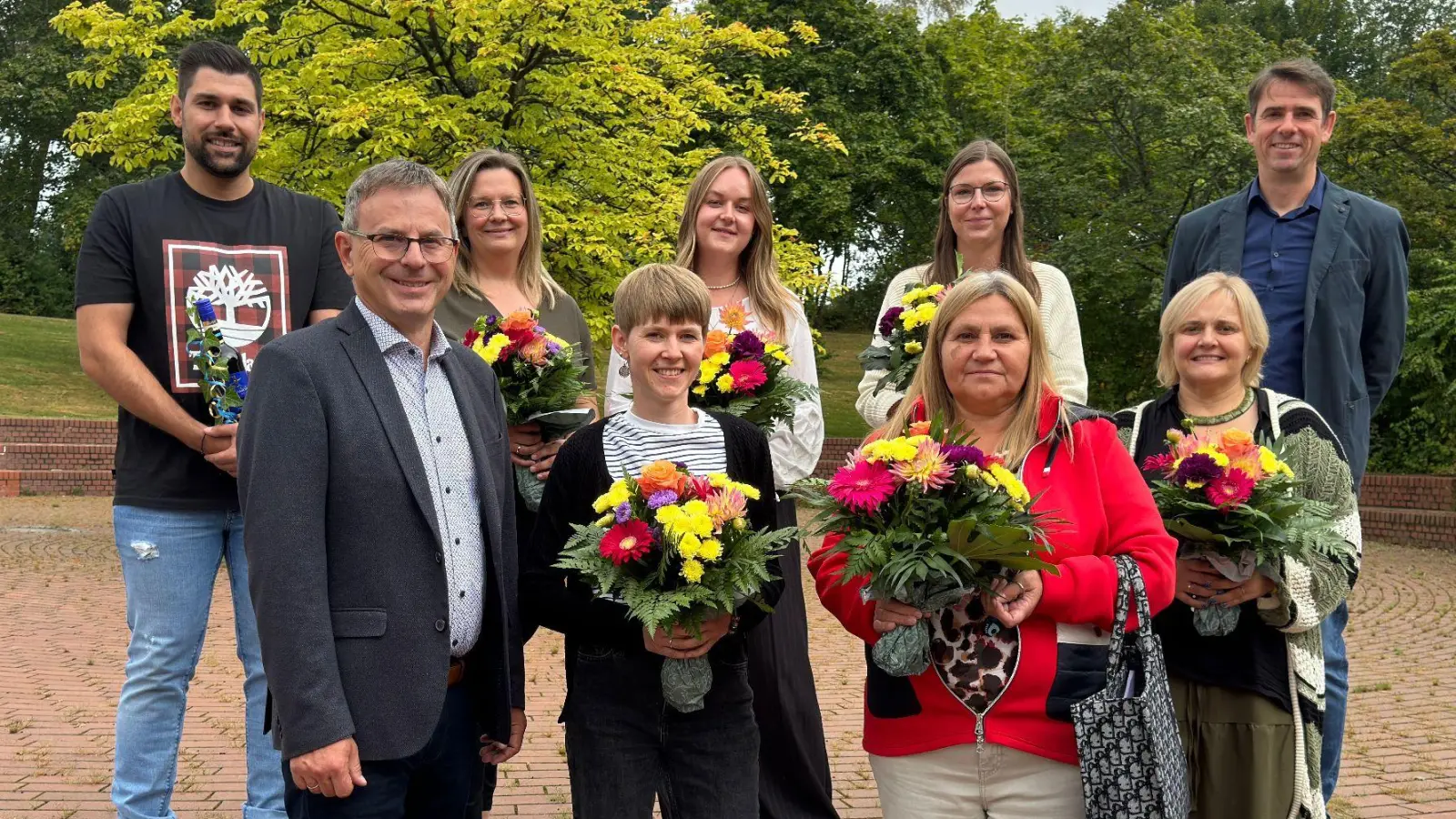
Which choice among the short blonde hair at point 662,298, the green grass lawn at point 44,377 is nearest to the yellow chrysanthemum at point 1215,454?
the short blonde hair at point 662,298

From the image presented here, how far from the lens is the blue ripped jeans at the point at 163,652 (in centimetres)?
413

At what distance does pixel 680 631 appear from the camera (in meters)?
3.18

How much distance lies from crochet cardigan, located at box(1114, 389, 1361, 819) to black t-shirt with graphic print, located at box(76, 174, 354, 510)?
3.18m

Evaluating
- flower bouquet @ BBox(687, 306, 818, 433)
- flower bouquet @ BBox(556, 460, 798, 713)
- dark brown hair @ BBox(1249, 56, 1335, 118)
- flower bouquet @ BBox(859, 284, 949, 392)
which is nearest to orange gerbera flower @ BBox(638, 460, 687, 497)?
flower bouquet @ BBox(556, 460, 798, 713)

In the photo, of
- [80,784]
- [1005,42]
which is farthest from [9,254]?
[80,784]

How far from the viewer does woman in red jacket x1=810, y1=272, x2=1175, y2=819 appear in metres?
3.23

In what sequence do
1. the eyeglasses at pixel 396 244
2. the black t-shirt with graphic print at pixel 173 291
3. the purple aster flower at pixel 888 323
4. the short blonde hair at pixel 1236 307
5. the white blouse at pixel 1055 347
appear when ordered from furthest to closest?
the white blouse at pixel 1055 347
the purple aster flower at pixel 888 323
the black t-shirt with graphic print at pixel 173 291
the short blonde hair at pixel 1236 307
the eyeglasses at pixel 396 244

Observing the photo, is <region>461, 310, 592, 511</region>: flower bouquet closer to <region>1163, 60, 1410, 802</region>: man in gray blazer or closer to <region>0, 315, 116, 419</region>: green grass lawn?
<region>1163, 60, 1410, 802</region>: man in gray blazer

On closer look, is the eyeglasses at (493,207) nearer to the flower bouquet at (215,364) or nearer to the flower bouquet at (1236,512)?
the flower bouquet at (215,364)

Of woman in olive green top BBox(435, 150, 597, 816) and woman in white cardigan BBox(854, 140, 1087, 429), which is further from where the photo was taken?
woman in olive green top BBox(435, 150, 597, 816)

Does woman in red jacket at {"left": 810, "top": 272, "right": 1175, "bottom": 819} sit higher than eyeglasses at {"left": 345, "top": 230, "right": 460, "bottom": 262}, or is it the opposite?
eyeglasses at {"left": 345, "top": 230, "right": 460, "bottom": 262}

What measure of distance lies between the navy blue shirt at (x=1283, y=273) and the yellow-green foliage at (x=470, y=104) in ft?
29.1

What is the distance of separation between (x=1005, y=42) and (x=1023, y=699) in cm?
3338

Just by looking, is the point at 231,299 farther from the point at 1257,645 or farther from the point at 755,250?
the point at 1257,645
